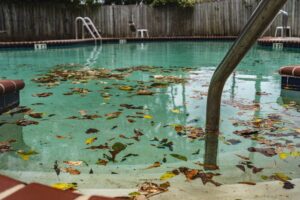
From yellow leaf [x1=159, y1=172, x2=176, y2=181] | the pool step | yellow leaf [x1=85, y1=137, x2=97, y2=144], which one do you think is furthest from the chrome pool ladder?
the pool step

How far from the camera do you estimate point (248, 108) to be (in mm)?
3818

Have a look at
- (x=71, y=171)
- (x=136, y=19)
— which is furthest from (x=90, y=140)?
(x=136, y=19)

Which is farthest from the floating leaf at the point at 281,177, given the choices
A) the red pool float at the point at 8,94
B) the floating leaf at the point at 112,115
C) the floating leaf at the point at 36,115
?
the red pool float at the point at 8,94

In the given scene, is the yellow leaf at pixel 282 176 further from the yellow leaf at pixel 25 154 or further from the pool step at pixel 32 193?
the yellow leaf at pixel 25 154

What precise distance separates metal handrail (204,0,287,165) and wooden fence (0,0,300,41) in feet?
43.7

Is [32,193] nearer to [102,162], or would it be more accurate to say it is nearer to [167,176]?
[167,176]

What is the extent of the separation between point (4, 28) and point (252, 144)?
13.6m

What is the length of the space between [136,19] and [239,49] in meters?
16.7

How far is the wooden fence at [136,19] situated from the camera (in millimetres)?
14500

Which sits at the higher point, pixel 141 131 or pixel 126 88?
pixel 126 88

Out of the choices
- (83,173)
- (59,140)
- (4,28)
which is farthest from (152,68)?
(4,28)

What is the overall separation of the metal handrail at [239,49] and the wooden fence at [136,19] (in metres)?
13.3

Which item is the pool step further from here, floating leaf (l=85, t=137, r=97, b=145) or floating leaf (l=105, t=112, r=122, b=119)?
floating leaf (l=105, t=112, r=122, b=119)

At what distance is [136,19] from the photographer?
57.7 ft
